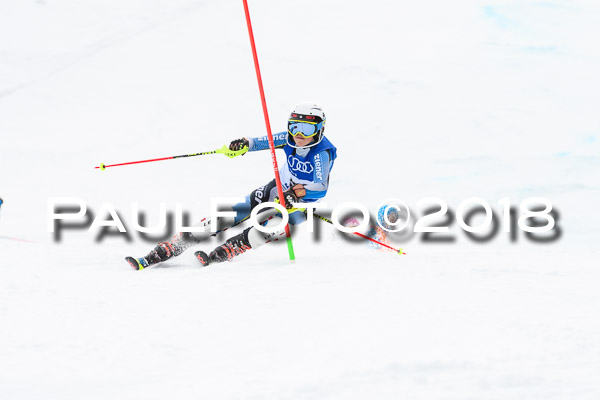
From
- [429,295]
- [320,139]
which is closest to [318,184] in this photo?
[320,139]

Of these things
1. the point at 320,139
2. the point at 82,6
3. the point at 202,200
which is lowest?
the point at 202,200

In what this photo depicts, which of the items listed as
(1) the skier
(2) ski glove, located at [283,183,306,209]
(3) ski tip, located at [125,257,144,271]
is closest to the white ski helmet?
(1) the skier

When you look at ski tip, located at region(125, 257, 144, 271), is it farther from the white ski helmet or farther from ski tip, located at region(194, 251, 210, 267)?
the white ski helmet

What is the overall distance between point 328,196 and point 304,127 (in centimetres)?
478

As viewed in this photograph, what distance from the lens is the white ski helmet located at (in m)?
5.09

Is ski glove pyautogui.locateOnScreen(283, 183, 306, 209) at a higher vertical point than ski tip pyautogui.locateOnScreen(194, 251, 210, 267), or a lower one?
higher

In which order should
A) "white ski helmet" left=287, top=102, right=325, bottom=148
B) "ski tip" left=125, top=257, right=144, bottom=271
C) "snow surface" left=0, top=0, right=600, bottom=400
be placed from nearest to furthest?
"snow surface" left=0, top=0, right=600, bottom=400
"ski tip" left=125, top=257, right=144, bottom=271
"white ski helmet" left=287, top=102, right=325, bottom=148

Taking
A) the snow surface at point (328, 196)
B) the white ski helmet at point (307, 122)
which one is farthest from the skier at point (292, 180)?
the snow surface at point (328, 196)

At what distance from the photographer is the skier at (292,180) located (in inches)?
201

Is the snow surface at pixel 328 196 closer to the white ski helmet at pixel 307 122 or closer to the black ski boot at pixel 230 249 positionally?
the black ski boot at pixel 230 249

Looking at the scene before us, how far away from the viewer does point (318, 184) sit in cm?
519

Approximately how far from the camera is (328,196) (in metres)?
9.84

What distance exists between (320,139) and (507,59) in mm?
10843

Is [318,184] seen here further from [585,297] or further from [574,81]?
[574,81]
